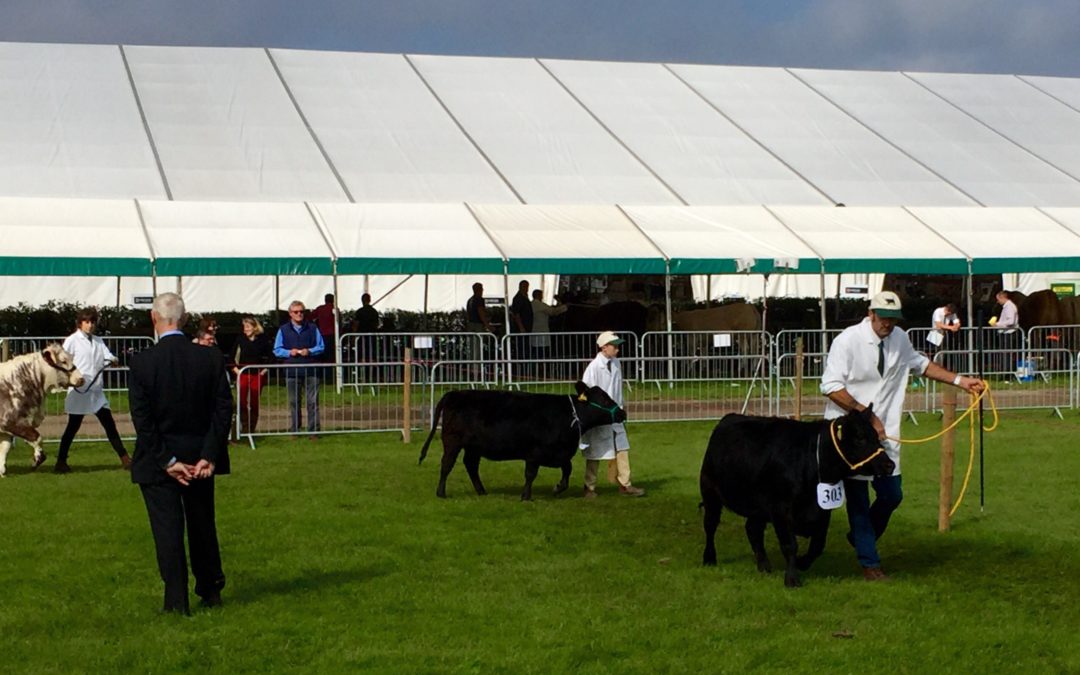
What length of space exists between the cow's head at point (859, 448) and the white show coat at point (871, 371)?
12.3 inches

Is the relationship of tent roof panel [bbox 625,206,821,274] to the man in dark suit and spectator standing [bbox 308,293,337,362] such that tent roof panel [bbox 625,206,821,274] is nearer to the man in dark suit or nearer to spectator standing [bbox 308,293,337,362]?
spectator standing [bbox 308,293,337,362]

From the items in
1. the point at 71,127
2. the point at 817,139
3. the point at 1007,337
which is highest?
the point at 817,139

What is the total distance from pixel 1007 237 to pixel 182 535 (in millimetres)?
22205

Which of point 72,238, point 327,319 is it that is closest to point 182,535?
point 72,238

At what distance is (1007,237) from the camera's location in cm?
2750

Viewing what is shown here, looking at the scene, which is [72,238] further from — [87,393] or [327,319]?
[87,393]

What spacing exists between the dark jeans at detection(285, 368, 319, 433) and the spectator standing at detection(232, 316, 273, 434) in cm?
39

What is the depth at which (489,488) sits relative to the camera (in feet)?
45.8

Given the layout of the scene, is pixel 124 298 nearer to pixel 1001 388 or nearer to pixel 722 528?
pixel 1001 388

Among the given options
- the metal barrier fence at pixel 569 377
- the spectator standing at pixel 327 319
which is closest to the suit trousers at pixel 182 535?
the metal barrier fence at pixel 569 377

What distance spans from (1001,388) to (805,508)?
13.7 meters

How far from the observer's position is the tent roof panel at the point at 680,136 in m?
29.2

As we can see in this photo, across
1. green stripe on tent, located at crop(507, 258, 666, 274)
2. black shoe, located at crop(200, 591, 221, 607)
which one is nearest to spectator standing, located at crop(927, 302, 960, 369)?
green stripe on tent, located at crop(507, 258, 666, 274)

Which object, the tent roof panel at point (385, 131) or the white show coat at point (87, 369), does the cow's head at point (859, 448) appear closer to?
the white show coat at point (87, 369)
